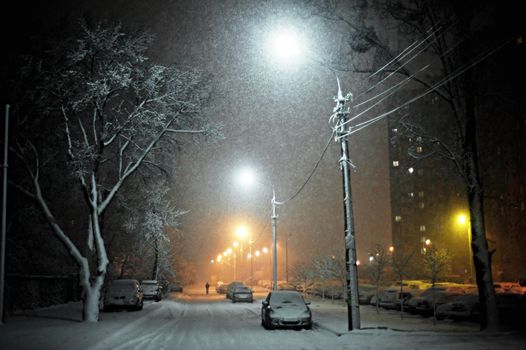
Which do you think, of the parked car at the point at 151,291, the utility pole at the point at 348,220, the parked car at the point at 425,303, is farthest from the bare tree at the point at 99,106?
the parked car at the point at 151,291

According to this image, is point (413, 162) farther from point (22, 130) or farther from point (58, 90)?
point (22, 130)

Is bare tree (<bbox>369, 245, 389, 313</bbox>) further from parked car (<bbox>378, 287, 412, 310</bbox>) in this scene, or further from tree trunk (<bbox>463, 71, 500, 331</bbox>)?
tree trunk (<bbox>463, 71, 500, 331</bbox>)

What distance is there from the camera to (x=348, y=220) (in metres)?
18.8

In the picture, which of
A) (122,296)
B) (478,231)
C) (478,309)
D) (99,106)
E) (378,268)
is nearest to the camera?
(478,231)

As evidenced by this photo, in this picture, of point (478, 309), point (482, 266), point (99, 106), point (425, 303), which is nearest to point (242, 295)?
point (425, 303)

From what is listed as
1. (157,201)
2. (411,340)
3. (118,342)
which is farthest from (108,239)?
(411,340)

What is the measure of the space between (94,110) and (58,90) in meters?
2.20

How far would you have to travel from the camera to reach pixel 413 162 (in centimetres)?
2053

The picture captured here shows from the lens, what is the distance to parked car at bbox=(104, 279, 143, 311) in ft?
101

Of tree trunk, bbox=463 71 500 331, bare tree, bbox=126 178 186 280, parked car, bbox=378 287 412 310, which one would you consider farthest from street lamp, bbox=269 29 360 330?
parked car, bbox=378 287 412 310

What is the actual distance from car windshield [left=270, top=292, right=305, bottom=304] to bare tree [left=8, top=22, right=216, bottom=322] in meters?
6.89

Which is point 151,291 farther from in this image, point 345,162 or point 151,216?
point 345,162

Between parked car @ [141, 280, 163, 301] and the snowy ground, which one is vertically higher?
the snowy ground

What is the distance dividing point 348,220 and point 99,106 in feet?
34.8
